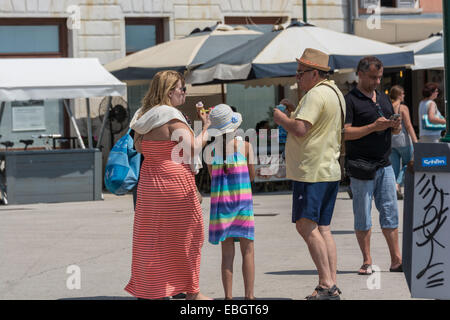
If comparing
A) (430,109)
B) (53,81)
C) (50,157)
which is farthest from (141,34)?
(430,109)

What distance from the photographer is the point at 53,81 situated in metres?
16.4

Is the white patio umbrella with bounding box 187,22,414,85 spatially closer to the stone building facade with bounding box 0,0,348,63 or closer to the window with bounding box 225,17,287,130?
the window with bounding box 225,17,287,130

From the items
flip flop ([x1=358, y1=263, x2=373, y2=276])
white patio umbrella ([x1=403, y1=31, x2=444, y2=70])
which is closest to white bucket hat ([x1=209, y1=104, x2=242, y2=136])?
flip flop ([x1=358, y1=263, x2=373, y2=276])

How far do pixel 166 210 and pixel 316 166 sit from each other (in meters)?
1.13

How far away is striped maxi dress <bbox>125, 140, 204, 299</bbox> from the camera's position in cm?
665

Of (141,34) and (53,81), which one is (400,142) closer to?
(53,81)

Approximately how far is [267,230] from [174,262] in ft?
16.2

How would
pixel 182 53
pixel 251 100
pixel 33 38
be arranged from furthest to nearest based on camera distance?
pixel 251 100 < pixel 33 38 < pixel 182 53

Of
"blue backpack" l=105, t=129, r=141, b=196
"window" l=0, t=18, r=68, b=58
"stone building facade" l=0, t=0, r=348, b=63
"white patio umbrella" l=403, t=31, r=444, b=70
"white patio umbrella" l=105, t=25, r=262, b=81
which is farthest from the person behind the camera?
"stone building facade" l=0, t=0, r=348, b=63

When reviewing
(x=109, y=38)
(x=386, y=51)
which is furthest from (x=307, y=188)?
(x=109, y=38)

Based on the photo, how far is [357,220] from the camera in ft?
26.6

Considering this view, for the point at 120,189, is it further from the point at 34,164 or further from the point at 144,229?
the point at 34,164

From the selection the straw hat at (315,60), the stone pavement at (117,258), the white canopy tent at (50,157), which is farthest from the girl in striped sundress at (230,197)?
the white canopy tent at (50,157)

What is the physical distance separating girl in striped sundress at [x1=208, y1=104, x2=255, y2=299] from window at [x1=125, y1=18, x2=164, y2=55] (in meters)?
15.5
